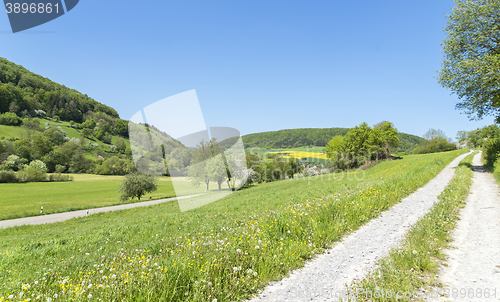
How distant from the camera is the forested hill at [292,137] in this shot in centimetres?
14375

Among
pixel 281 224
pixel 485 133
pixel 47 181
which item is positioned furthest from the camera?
pixel 47 181

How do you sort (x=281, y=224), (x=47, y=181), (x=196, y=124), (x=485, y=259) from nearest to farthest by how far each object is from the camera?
(x=485, y=259), (x=281, y=224), (x=196, y=124), (x=47, y=181)

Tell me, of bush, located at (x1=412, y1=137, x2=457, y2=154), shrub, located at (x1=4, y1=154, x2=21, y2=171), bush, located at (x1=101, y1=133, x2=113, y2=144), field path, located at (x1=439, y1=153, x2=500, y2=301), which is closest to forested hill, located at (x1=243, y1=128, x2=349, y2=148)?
bush, located at (x1=412, y1=137, x2=457, y2=154)

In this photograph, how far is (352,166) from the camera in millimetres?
66625

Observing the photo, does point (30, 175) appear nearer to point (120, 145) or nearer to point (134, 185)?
point (134, 185)

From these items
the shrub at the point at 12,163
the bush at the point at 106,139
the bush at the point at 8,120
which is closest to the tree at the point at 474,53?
the shrub at the point at 12,163

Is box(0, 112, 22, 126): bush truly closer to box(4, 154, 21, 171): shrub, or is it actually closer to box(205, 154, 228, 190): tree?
box(4, 154, 21, 171): shrub

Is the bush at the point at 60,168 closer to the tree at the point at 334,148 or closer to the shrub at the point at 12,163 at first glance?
the shrub at the point at 12,163

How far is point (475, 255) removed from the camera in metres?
5.54

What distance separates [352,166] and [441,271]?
223ft

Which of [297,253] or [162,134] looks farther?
[162,134]

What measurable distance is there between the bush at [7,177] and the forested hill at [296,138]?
343 feet

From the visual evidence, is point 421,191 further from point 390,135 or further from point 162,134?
point 390,135

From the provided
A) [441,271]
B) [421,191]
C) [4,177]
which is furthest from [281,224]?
[4,177]
